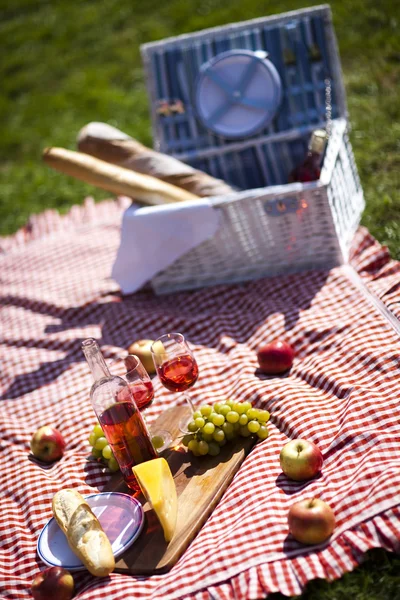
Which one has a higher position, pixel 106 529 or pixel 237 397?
pixel 237 397

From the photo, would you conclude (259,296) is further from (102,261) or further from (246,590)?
(246,590)

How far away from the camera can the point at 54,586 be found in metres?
1.95

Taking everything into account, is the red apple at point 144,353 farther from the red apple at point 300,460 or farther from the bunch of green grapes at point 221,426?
the red apple at point 300,460

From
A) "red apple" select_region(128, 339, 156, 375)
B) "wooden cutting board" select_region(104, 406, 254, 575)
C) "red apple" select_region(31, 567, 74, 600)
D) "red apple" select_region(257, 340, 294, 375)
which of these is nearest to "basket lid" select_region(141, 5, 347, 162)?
"red apple" select_region(128, 339, 156, 375)

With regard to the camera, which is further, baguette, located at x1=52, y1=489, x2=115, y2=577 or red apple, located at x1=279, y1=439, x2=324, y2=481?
red apple, located at x1=279, y1=439, x2=324, y2=481

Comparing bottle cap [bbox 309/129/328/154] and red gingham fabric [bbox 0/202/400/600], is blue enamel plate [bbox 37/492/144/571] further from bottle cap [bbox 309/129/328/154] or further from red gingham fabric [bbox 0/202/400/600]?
bottle cap [bbox 309/129/328/154]

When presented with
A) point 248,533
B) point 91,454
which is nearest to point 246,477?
point 248,533

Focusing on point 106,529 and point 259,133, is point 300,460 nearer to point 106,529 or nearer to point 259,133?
point 106,529

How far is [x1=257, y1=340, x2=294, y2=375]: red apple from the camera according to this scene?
2691 mm

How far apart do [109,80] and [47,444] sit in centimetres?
525

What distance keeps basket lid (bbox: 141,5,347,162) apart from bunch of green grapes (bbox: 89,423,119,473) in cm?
204

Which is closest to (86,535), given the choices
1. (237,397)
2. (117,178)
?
(237,397)

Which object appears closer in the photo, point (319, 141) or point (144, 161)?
point (319, 141)

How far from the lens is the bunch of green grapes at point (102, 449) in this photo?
2.38 m
